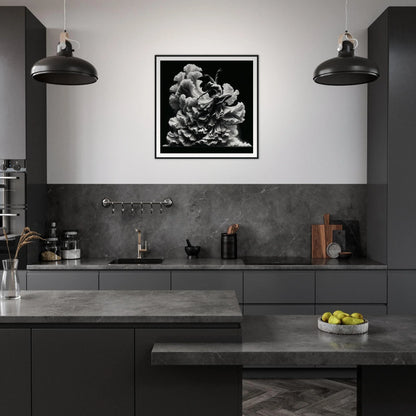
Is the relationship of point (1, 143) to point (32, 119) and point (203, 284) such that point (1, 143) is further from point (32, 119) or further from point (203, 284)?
point (203, 284)

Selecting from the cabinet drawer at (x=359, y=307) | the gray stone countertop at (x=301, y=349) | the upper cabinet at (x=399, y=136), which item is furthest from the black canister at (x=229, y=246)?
the gray stone countertop at (x=301, y=349)

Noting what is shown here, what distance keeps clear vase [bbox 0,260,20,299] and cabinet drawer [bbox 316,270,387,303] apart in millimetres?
2649

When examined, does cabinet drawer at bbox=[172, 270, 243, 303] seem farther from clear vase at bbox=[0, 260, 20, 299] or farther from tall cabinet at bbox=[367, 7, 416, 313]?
clear vase at bbox=[0, 260, 20, 299]

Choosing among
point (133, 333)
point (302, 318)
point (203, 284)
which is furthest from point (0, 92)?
point (302, 318)

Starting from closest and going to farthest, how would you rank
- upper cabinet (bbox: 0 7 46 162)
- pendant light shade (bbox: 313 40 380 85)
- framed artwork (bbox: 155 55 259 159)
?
1. pendant light shade (bbox: 313 40 380 85)
2. upper cabinet (bbox: 0 7 46 162)
3. framed artwork (bbox: 155 55 259 159)

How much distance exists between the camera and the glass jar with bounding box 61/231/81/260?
5020 mm

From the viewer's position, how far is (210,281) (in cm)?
461

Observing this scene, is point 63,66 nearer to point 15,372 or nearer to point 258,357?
point 15,372

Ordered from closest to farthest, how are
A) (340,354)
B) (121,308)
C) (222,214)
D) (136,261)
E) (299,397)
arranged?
(340,354) < (121,308) < (299,397) < (136,261) < (222,214)

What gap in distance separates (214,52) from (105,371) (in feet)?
Answer: 11.8

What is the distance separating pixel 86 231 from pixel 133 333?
9.31 ft

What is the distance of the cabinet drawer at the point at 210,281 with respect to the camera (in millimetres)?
4605

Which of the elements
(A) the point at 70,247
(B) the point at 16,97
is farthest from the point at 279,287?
(B) the point at 16,97

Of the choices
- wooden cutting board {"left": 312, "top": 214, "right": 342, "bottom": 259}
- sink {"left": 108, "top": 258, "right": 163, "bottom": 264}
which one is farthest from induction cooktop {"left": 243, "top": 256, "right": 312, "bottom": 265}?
sink {"left": 108, "top": 258, "right": 163, "bottom": 264}
